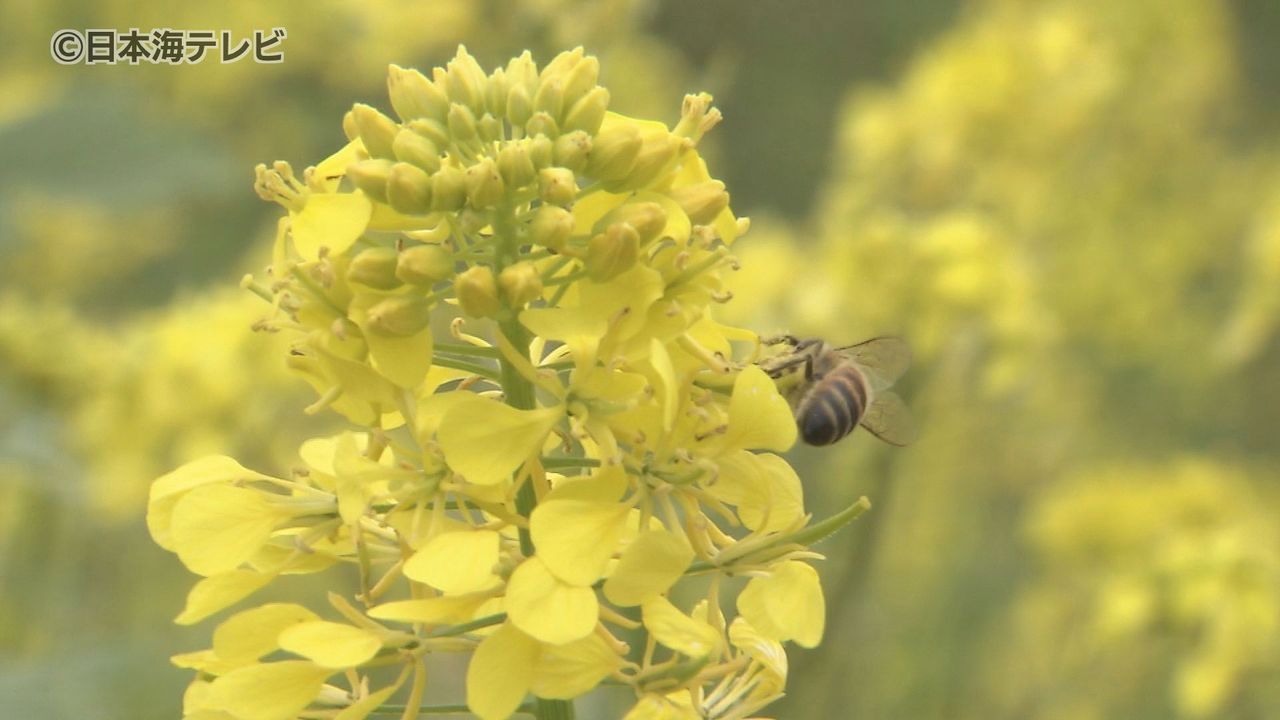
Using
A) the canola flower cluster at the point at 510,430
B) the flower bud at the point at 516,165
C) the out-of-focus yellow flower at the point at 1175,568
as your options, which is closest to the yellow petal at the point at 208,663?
the canola flower cluster at the point at 510,430

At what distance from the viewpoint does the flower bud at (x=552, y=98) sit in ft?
4.23

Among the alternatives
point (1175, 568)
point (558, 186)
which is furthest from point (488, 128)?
point (1175, 568)

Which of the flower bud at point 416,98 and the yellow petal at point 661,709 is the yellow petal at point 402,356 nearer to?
the flower bud at point 416,98

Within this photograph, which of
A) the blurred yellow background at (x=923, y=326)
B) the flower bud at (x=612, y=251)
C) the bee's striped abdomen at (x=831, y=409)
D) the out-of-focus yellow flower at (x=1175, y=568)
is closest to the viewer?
the flower bud at (x=612, y=251)

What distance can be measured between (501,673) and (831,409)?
0.68 meters

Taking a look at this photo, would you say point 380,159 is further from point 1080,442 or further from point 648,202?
point 1080,442

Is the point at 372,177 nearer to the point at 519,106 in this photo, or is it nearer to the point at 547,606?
the point at 519,106

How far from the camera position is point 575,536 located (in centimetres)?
112

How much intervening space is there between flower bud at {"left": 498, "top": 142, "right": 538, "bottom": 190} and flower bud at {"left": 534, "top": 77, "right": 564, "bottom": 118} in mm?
81

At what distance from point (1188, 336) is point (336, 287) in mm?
3758

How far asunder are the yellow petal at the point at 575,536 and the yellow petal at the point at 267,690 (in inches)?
8.5

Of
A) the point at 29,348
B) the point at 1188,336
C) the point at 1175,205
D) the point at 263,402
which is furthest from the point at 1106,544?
the point at 29,348

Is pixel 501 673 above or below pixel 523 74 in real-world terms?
below

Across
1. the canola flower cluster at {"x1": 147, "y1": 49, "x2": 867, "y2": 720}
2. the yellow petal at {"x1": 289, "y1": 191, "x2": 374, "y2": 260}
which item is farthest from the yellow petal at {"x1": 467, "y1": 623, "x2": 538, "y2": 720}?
the yellow petal at {"x1": 289, "y1": 191, "x2": 374, "y2": 260}
